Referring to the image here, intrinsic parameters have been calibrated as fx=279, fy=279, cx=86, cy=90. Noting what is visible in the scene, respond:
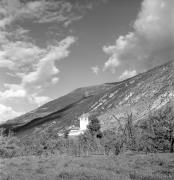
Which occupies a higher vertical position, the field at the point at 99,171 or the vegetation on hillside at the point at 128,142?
the vegetation on hillside at the point at 128,142

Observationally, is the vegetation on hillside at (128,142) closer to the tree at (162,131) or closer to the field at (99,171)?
the tree at (162,131)

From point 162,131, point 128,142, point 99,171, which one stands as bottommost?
point 99,171

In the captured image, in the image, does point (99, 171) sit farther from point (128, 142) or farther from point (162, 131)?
point (128, 142)

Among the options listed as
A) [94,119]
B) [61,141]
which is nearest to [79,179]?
[61,141]

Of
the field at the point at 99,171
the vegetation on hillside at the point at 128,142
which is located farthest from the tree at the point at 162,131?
the field at the point at 99,171

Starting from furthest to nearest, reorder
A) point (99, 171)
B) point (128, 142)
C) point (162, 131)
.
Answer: point (128, 142), point (162, 131), point (99, 171)

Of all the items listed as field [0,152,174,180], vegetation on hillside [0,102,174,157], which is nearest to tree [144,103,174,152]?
vegetation on hillside [0,102,174,157]

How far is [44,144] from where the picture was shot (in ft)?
288

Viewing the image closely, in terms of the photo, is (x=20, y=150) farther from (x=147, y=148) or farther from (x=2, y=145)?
(x=147, y=148)

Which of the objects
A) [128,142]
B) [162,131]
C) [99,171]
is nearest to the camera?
[99,171]

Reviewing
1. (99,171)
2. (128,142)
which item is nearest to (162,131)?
(128,142)

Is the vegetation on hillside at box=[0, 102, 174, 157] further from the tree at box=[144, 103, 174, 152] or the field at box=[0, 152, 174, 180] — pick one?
the field at box=[0, 152, 174, 180]

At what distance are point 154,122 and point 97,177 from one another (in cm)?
4505

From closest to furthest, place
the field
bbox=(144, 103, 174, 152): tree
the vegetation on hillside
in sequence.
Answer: the field → bbox=(144, 103, 174, 152): tree → the vegetation on hillside
